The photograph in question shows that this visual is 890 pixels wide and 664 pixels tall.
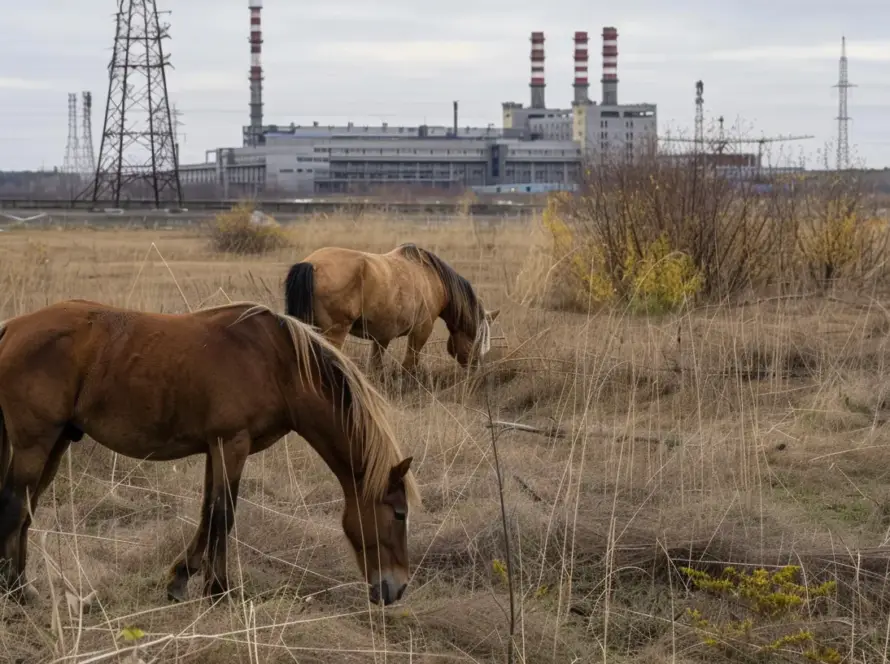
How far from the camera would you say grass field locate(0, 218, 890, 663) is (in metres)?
4.27

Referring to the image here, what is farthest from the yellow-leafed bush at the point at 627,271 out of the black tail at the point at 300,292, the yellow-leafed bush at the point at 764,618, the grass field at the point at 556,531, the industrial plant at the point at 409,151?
the industrial plant at the point at 409,151

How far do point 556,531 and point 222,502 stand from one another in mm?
1691

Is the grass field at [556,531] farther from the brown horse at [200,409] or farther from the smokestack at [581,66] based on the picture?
the smokestack at [581,66]

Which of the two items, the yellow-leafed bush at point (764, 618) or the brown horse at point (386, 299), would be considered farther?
the brown horse at point (386, 299)

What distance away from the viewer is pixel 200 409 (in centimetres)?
432

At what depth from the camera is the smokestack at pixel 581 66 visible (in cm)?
9481

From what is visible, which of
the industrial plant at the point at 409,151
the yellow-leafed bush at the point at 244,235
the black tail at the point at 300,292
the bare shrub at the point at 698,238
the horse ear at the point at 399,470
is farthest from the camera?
the industrial plant at the point at 409,151

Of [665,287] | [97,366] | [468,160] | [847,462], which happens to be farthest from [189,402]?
[468,160]

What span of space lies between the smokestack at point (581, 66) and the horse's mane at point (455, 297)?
285 ft

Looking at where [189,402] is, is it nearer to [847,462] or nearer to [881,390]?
[847,462]

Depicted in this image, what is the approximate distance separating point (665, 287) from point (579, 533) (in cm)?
761

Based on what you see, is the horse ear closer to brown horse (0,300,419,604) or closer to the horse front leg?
brown horse (0,300,419,604)

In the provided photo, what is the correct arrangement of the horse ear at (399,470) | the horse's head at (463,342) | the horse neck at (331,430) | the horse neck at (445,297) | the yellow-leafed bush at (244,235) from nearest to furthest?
the horse ear at (399,470) < the horse neck at (331,430) < the horse's head at (463,342) < the horse neck at (445,297) < the yellow-leafed bush at (244,235)

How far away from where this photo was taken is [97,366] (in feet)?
14.1
